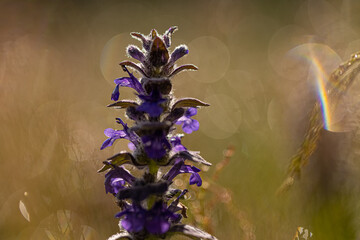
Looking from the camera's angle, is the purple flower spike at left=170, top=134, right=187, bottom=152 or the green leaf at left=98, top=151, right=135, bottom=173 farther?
the purple flower spike at left=170, top=134, right=187, bottom=152

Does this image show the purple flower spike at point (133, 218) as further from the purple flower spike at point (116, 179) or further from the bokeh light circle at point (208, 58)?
the bokeh light circle at point (208, 58)

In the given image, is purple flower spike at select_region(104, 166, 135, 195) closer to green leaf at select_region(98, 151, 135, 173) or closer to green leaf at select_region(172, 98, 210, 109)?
green leaf at select_region(98, 151, 135, 173)

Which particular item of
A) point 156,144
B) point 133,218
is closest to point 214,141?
point 156,144

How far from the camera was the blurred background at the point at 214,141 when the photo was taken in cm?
312

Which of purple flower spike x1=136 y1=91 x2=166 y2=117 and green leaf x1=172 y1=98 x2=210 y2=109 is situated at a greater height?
green leaf x1=172 y1=98 x2=210 y2=109

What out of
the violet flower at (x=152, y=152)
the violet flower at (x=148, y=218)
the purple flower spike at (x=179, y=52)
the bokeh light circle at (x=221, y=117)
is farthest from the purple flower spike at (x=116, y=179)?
the bokeh light circle at (x=221, y=117)

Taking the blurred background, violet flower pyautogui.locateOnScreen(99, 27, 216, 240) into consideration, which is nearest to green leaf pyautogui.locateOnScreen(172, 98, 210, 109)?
violet flower pyautogui.locateOnScreen(99, 27, 216, 240)

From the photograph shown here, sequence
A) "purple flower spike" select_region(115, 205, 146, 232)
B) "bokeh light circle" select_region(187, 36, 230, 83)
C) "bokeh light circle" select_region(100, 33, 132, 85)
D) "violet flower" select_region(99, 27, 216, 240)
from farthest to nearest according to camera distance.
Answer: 1. "bokeh light circle" select_region(100, 33, 132, 85)
2. "bokeh light circle" select_region(187, 36, 230, 83)
3. "violet flower" select_region(99, 27, 216, 240)
4. "purple flower spike" select_region(115, 205, 146, 232)

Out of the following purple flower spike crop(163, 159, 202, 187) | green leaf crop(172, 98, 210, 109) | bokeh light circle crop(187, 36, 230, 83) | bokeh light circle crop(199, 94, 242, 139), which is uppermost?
bokeh light circle crop(187, 36, 230, 83)

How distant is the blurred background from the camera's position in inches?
123

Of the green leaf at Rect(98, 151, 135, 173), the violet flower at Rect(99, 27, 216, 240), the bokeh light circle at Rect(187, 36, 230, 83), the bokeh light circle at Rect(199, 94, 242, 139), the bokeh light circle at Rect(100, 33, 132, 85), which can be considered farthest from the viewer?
the bokeh light circle at Rect(100, 33, 132, 85)

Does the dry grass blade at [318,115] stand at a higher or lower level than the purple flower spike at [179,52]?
lower

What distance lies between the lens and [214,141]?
738 centimetres

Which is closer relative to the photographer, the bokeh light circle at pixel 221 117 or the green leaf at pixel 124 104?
the green leaf at pixel 124 104
